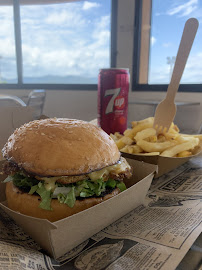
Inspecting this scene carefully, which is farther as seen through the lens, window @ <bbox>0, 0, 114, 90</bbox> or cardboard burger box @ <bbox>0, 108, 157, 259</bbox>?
window @ <bbox>0, 0, 114, 90</bbox>

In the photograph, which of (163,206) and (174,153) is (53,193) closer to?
(163,206)

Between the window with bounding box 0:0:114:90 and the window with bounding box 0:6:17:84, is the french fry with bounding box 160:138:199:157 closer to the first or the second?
the window with bounding box 0:0:114:90

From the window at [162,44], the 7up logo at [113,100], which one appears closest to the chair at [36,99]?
the window at [162,44]

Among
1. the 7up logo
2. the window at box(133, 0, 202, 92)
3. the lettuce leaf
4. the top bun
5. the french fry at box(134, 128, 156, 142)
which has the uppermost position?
the window at box(133, 0, 202, 92)

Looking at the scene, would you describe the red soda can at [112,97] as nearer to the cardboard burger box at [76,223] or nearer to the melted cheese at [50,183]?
the cardboard burger box at [76,223]

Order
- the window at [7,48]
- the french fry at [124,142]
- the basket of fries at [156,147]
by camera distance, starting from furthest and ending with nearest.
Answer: the window at [7,48]
the french fry at [124,142]
the basket of fries at [156,147]

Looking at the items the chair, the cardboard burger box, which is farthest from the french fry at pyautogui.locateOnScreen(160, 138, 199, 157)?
the chair
